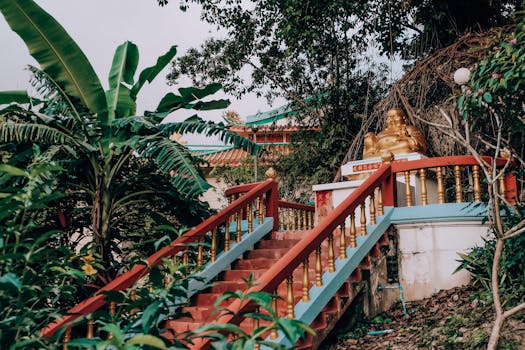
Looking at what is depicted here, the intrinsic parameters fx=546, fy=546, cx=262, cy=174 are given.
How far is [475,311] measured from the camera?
16.8 feet

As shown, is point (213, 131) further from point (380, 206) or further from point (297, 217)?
point (297, 217)

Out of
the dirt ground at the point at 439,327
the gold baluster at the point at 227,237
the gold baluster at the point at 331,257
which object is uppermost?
the gold baluster at the point at 227,237

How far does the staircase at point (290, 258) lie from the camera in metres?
4.75

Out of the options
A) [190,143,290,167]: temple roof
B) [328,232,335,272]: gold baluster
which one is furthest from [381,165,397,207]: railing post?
[190,143,290,167]: temple roof

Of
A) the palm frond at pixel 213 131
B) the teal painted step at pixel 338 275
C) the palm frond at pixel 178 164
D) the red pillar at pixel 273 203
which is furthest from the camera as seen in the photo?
the red pillar at pixel 273 203

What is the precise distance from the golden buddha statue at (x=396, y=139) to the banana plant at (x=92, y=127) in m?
3.12

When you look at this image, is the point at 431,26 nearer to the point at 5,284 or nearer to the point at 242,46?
the point at 242,46

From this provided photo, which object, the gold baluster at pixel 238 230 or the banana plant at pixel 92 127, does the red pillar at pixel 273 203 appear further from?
the banana plant at pixel 92 127

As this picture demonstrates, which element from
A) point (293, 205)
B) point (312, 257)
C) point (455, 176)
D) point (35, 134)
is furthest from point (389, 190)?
point (35, 134)

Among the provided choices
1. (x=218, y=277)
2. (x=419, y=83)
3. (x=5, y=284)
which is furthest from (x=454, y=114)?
(x=5, y=284)

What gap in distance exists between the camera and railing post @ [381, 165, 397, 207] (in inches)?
253

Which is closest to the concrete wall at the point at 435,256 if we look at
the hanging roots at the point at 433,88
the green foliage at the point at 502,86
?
the green foliage at the point at 502,86

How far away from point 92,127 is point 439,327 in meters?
4.18

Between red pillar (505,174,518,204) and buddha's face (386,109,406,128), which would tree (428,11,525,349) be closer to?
red pillar (505,174,518,204)
